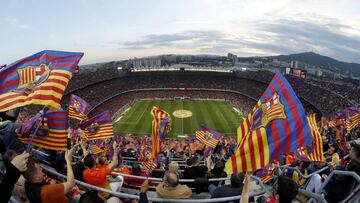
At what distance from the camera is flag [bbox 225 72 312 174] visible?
4.99m

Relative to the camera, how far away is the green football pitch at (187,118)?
4438 centimetres

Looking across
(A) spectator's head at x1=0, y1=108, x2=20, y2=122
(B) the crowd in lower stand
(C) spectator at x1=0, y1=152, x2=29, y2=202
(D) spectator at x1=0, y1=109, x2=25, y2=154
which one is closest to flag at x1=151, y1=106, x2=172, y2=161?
(B) the crowd in lower stand

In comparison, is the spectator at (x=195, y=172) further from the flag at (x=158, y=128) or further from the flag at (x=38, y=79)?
the flag at (x=158, y=128)

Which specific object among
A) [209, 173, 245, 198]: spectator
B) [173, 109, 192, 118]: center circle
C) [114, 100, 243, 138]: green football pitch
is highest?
Answer: [209, 173, 245, 198]: spectator

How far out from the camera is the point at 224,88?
78.8 m

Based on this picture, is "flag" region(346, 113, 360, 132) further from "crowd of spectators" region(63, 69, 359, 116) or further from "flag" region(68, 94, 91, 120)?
"crowd of spectators" region(63, 69, 359, 116)

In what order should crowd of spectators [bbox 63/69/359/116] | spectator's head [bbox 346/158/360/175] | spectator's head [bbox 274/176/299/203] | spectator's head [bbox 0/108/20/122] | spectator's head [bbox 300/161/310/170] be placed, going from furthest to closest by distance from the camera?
crowd of spectators [bbox 63/69/359/116] < spectator's head [bbox 300/161/310/170] < spectator's head [bbox 0/108/20/122] < spectator's head [bbox 346/158/360/175] < spectator's head [bbox 274/176/299/203]

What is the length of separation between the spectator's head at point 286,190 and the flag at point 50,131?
5333mm

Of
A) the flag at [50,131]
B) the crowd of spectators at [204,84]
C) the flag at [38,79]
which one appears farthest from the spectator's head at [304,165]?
the crowd of spectators at [204,84]

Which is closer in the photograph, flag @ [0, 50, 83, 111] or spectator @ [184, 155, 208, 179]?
flag @ [0, 50, 83, 111]

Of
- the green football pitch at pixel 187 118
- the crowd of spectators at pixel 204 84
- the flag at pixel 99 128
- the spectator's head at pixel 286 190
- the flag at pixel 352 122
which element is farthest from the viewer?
the crowd of spectators at pixel 204 84

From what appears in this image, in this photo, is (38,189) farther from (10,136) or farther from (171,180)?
(10,136)

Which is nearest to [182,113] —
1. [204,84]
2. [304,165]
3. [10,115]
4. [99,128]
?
[204,84]

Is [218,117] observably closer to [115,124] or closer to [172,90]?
[115,124]
